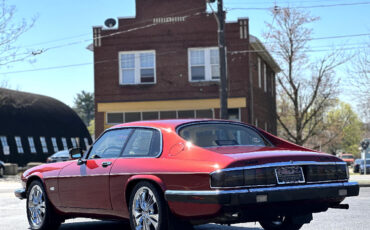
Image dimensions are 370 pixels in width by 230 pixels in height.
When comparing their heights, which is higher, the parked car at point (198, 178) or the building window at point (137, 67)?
the building window at point (137, 67)

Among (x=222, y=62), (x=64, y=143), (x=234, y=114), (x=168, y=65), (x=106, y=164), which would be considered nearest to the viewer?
(x=106, y=164)

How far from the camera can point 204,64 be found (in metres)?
34.6

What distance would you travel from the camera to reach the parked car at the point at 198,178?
21.4 ft

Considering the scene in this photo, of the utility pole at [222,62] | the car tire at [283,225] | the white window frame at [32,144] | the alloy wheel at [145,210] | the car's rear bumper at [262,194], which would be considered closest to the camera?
the car's rear bumper at [262,194]

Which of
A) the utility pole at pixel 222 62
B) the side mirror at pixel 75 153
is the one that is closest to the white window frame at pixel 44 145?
the utility pole at pixel 222 62

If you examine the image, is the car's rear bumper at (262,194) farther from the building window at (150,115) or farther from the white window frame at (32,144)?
the white window frame at (32,144)

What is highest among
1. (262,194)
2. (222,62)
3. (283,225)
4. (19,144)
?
(222,62)

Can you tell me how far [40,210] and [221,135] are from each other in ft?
10.8

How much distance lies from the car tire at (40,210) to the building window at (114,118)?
26031mm

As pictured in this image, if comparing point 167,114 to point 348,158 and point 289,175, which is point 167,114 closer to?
point 289,175

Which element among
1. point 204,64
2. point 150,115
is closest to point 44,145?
point 150,115

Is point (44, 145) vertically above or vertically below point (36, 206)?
below

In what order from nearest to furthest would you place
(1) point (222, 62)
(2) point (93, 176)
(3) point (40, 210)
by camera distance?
(2) point (93, 176), (3) point (40, 210), (1) point (222, 62)

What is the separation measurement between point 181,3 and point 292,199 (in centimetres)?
2918
